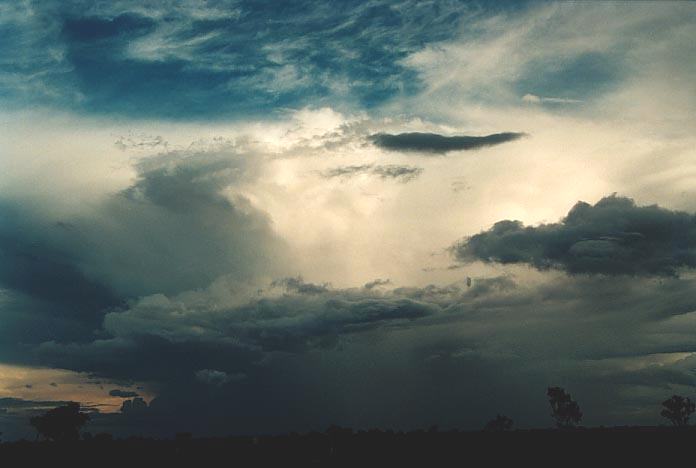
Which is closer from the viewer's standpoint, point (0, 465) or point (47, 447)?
point (0, 465)

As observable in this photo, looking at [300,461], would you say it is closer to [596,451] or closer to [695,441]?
[596,451]

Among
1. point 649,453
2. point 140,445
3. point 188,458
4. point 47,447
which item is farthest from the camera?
point 47,447

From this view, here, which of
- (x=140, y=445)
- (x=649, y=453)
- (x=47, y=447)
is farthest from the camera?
(x=47, y=447)

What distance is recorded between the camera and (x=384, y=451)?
66562 millimetres

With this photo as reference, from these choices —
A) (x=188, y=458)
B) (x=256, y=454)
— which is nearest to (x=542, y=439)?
(x=256, y=454)

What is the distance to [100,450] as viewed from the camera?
66.7m

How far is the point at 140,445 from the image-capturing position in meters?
68.1

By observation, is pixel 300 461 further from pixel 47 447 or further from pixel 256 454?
pixel 47 447

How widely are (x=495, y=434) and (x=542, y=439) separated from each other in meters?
4.79

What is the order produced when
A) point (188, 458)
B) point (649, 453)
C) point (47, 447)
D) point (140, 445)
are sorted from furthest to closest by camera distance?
point (47, 447)
point (140, 445)
point (188, 458)
point (649, 453)

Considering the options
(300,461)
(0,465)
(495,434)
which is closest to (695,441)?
(495,434)

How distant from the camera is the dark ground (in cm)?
6069

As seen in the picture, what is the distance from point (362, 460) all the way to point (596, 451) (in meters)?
21.9

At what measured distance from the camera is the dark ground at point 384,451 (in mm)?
60688
